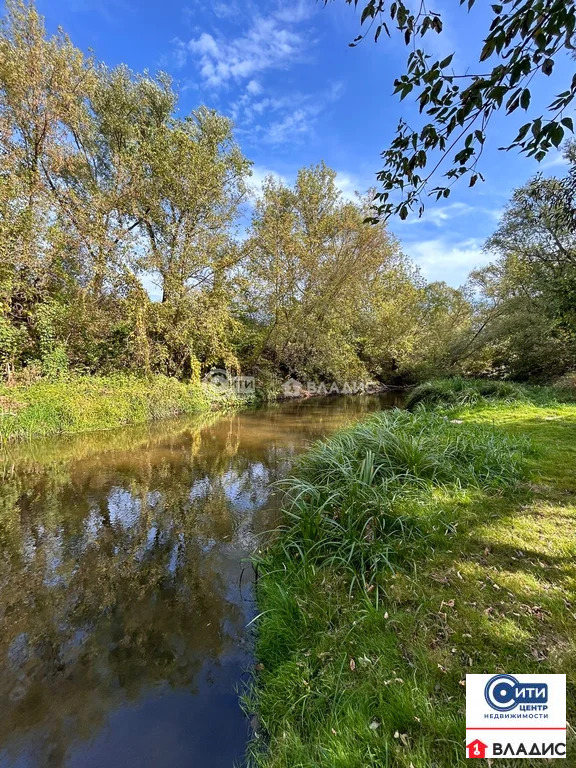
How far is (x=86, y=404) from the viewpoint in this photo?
9.95m

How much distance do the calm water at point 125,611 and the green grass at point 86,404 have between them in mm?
2476

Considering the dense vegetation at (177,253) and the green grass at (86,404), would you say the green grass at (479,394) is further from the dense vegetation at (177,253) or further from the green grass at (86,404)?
the green grass at (86,404)

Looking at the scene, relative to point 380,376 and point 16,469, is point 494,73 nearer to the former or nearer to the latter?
point 16,469

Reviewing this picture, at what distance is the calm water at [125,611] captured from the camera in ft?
6.71

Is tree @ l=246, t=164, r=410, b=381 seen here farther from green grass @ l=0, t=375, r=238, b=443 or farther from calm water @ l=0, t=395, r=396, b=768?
calm water @ l=0, t=395, r=396, b=768

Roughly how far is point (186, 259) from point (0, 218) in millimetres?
6132

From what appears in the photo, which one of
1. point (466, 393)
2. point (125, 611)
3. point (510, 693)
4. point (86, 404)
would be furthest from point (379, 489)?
point (86, 404)

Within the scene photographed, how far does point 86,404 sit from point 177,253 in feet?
24.6

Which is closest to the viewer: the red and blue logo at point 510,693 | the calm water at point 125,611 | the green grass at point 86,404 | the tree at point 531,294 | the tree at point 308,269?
the red and blue logo at point 510,693

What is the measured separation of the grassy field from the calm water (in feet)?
1.28

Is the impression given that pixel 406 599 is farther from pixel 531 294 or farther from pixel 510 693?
pixel 531 294

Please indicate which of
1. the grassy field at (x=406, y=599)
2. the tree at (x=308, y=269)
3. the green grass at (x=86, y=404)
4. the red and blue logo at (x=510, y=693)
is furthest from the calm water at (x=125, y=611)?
the tree at (x=308, y=269)

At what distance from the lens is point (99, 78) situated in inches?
533

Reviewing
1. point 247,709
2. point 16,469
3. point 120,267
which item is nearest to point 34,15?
point 120,267
